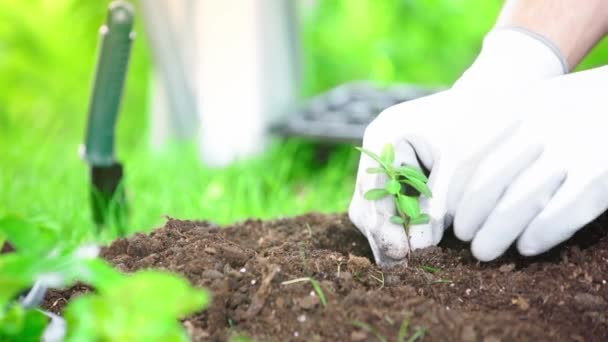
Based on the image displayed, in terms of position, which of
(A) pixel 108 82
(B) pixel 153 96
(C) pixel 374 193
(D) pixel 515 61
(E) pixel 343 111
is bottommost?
(B) pixel 153 96

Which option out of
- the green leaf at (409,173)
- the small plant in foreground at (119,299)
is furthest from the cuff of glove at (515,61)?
the small plant in foreground at (119,299)

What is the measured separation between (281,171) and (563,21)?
1.66m

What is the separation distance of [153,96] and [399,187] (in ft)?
8.43

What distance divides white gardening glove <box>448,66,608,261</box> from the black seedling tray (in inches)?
65.5

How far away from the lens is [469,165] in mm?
1396

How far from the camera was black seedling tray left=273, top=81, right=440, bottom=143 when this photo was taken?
3.18 meters

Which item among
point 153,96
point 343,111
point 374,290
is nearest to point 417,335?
point 374,290

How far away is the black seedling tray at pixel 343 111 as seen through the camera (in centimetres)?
318

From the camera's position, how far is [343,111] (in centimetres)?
354

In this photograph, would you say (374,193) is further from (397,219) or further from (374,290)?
(374,290)

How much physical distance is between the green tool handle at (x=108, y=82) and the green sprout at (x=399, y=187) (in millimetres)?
887

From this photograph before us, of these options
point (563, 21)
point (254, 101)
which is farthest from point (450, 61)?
point (563, 21)

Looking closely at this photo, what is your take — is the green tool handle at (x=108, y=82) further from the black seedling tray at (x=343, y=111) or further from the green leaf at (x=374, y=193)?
the black seedling tray at (x=343, y=111)

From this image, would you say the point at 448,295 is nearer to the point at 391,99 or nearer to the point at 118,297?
the point at 118,297
